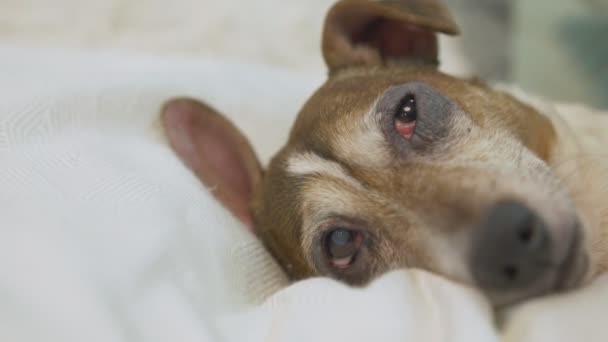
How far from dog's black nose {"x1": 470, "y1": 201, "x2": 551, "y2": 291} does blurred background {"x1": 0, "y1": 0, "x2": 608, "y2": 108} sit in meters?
2.32

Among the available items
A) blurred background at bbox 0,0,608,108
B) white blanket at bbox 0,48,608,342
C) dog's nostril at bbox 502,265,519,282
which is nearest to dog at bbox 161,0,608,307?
dog's nostril at bbox 502,265,519,282

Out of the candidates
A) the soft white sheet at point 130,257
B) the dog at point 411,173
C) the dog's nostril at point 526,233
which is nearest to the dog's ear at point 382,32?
the dog at point 411,173

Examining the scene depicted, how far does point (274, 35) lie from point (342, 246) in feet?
7.37

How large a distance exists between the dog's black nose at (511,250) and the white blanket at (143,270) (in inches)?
2.4

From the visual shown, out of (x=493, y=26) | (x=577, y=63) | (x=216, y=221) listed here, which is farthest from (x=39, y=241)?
(x=493, y=26)

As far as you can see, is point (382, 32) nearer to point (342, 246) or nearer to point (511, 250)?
point (342, 246)

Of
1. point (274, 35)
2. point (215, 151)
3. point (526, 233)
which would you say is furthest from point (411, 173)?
point (274, 35)

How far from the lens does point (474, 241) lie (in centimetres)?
147

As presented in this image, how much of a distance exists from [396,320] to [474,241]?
0.99 ft

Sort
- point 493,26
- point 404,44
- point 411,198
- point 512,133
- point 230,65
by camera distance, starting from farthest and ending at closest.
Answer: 1. point 493,26
2. point 230,65
3. point 404,44
4. point 512,133
5. point 411,198

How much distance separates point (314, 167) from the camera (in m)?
2.07

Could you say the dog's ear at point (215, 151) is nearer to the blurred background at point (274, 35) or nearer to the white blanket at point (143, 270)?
the white blanket at point (143, 270)

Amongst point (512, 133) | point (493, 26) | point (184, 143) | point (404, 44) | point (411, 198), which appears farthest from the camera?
point (493, 26)

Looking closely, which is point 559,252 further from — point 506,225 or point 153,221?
point 153,221
